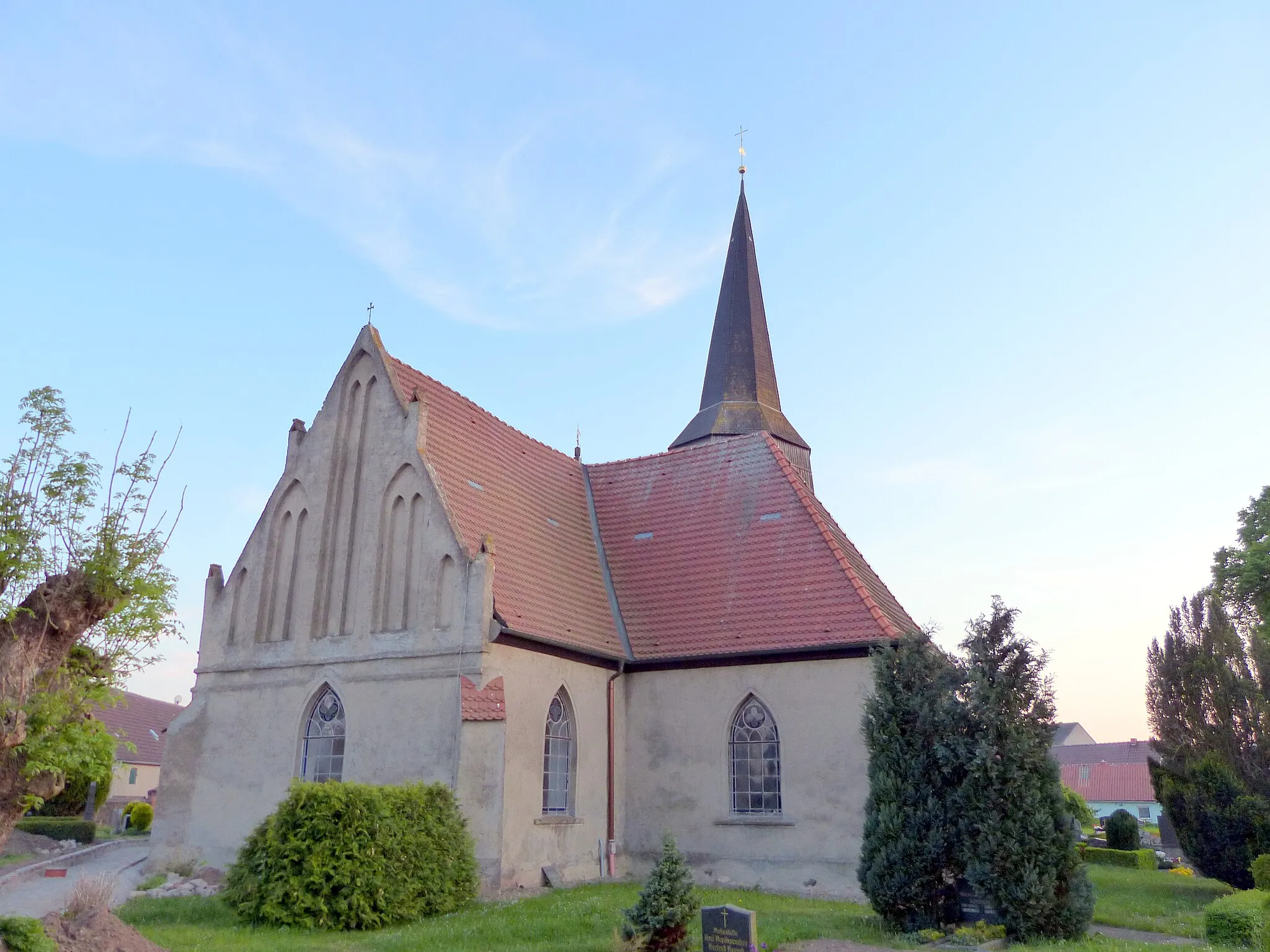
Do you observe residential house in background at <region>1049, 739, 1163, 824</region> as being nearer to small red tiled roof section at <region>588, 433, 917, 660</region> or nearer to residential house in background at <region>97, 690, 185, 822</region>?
small red tiled roof section at <region>588, 433, 917, 660</region>

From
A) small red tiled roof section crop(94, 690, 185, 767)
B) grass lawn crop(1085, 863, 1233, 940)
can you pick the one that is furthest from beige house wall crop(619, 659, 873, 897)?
small red tiled roof section crop(94, 690, 185, 767)

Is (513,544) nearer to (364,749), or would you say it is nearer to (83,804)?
(364,749)

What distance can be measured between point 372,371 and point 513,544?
452cm

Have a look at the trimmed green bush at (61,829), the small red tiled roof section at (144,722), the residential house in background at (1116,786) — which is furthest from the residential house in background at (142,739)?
the residential house in background at (1116,786)

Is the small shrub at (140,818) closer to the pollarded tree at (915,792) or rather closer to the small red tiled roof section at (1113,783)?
the pollarded tree at (915,792)

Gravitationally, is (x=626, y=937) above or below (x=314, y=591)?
below

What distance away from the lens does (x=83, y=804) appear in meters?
31.5

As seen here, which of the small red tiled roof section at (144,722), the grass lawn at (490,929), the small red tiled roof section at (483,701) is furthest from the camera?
the small red tiled roof section at (144,722)

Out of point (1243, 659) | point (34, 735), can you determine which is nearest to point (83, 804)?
point (34, 735)

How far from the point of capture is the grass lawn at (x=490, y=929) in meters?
10.9

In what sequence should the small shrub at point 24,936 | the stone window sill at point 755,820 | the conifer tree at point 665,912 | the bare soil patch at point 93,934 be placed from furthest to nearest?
the stone window sill at point 755,820 < the conifer tree at point 665,912 < the bare soil patch at point 93,934 < the small shrub at point 24,936

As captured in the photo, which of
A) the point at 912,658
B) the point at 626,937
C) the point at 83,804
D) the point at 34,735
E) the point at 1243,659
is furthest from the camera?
the point at 83,804

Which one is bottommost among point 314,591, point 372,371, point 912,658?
point 912,658

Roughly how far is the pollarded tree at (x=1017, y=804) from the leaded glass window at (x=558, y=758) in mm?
7731
